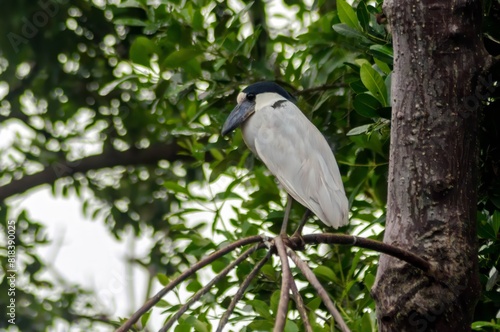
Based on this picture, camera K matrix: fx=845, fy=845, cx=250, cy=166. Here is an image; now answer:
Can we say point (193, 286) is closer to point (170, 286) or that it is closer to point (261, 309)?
point (261, 309)

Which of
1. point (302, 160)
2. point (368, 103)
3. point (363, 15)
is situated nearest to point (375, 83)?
point (368, 103)

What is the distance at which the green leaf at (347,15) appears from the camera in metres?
1.94

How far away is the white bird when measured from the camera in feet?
6.17

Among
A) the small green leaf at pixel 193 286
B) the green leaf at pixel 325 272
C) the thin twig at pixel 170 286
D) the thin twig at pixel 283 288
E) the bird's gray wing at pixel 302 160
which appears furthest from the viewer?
the small green leaf at pixel 193 286

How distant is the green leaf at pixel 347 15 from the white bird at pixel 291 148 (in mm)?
249

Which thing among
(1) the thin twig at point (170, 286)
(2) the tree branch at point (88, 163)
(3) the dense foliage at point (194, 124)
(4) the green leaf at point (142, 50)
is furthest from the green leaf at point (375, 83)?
(2) the tree branch at point (88, 163)

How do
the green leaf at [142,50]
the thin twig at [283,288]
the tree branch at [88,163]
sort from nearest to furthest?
the thin twig at [283,288] < the green leaf at [142,50] < the tree branch at [88,163]

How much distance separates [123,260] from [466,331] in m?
2.64

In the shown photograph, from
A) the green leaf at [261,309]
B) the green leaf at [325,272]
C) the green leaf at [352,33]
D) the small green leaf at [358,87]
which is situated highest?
the green leaf at [352,33]

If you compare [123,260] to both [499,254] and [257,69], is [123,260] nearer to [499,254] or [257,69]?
[257,69]

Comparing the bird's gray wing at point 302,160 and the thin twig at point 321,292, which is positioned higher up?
the thin twig at point 321,292

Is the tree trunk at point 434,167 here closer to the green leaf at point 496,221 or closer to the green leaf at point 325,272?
the green leaf at point 496,221

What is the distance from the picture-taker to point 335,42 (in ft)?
7.53

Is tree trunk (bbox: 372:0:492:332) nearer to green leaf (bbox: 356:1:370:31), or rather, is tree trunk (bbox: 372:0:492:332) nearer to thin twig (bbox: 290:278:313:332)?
thin twig (bbox: 290:278:313:332)
